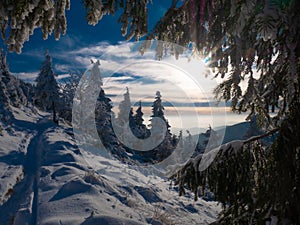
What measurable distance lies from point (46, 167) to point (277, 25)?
519 inches

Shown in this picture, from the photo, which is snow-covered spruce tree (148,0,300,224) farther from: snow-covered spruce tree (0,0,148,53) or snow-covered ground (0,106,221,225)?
snow-covered ground (0,106,221,225)

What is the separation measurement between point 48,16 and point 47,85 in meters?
41.0

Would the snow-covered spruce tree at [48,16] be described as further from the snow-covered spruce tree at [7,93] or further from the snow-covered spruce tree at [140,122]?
the snow-covered spruce tree at [140,122]

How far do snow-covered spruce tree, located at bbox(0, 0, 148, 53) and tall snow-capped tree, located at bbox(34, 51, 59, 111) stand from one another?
39.3 meters

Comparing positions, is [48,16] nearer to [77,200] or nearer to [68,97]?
[77,200]

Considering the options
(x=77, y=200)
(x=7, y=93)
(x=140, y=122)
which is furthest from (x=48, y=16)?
(x=140, y=122)

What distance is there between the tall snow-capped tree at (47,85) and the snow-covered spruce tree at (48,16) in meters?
39.3

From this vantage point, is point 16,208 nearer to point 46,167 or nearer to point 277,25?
point 46,167

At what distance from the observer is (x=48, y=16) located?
2.46 metres

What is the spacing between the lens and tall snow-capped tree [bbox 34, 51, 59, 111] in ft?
133

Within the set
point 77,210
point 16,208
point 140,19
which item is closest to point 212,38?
point 140,19

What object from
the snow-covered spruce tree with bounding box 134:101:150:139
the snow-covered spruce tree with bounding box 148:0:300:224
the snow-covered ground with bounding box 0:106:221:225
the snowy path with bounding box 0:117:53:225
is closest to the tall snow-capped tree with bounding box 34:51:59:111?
the snow-covered spruce tree with bounding box 134:101:150:139

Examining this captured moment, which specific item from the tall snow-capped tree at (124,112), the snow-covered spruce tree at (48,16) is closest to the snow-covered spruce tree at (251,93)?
the snow-covered spruce tree at (48,16)

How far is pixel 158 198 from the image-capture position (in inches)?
475
